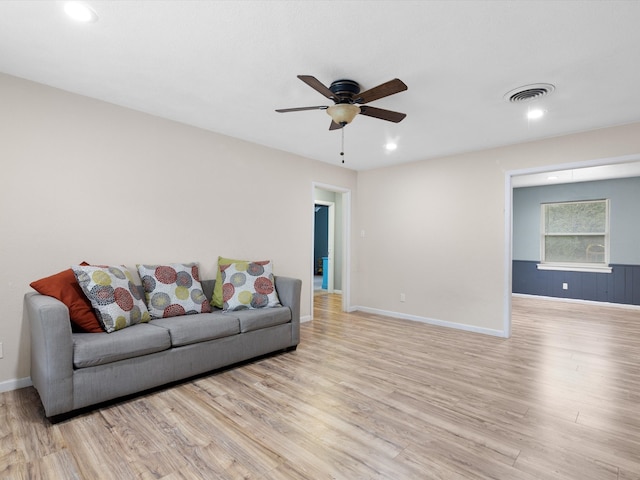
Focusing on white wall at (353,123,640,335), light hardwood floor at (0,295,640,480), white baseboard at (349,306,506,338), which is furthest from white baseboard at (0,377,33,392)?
white wall at (353,123,640,335)

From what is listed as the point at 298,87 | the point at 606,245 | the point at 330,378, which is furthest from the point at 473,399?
the point at 606,245

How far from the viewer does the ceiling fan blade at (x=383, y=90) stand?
7.43 feet

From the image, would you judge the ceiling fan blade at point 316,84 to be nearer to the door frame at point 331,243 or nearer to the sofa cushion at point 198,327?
the sofa cushion at point 198,327

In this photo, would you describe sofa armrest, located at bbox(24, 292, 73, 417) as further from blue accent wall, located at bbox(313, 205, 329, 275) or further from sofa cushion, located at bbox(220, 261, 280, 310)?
blue accent wall, located at bbox(313, 205, 329, 275)

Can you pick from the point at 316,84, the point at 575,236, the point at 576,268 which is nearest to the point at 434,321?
the point at 316,84

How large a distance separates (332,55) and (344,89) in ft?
1.24

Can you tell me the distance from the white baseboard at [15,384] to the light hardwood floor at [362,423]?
0.13 metres

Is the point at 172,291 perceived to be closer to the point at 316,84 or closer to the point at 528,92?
the point at 316,84

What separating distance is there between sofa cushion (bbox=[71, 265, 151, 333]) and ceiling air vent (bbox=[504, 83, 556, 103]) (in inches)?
144

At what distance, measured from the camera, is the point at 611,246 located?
259 inches

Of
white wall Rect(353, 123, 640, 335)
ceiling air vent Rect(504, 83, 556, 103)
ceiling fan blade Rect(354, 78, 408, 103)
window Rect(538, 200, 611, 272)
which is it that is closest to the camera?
ceiling fan blade Rect(354, 78, 408, 103)

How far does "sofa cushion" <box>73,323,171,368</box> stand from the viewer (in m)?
2.27

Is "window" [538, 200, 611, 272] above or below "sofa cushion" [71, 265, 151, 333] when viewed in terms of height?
above

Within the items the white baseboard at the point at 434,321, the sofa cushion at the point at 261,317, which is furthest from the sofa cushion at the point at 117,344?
the white baseboard at the point at 434,321
